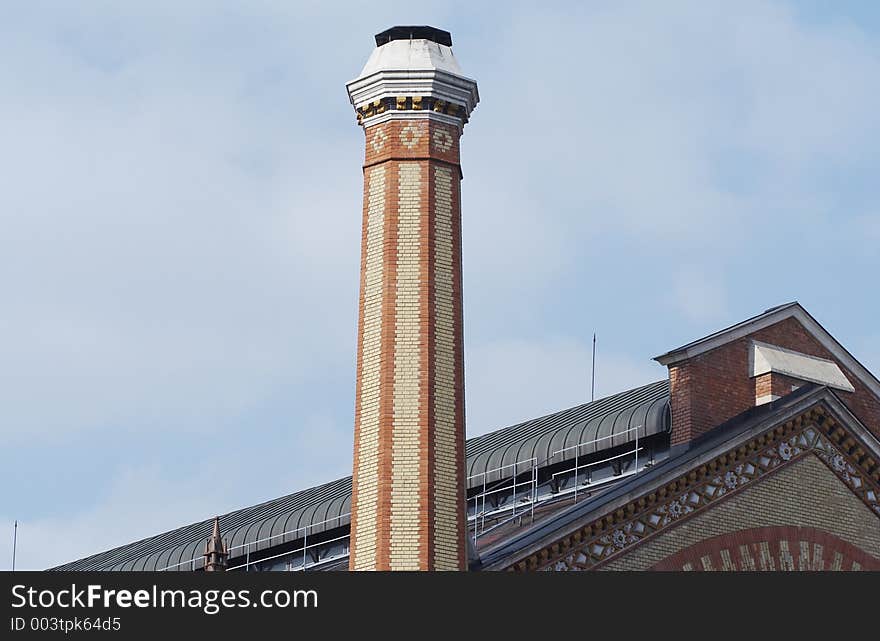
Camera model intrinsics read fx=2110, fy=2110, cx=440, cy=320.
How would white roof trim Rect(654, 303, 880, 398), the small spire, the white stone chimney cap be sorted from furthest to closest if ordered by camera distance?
white roof trim Rect(654, 303, 880, 398)
the small spire
the white stone chimney cap

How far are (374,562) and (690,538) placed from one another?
691cm

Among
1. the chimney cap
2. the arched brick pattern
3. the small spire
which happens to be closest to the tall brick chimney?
the chimney cap

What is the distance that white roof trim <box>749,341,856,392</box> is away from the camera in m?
47.0

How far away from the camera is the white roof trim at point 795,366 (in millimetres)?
47031

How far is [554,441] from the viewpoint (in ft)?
155

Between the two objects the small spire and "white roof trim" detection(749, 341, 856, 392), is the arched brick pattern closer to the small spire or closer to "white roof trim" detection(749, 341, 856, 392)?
"white roof trim" detection(749, 341, 856, 392)

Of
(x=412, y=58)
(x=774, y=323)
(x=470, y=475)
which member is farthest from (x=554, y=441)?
(x=412, y=58)

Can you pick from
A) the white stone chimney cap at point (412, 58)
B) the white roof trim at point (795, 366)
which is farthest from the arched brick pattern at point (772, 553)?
the white stone chimney cap at point (412, 58)

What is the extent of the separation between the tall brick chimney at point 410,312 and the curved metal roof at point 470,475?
7993 mm

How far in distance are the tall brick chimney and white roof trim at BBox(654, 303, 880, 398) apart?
788 cm

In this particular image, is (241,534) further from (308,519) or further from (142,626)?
(142,626)

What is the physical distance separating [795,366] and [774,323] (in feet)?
3.60

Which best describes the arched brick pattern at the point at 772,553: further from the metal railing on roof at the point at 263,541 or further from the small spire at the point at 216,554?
the metal railing on roof at the point at 263,541

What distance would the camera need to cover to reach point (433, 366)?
127ft
